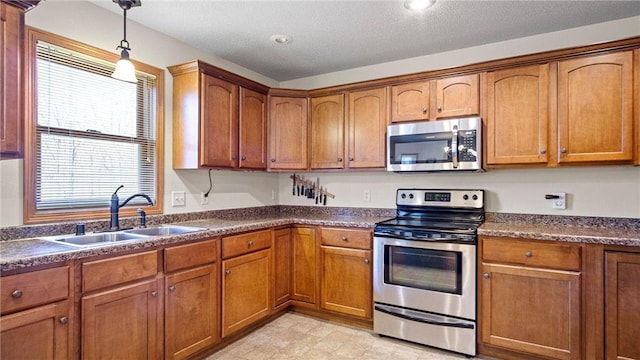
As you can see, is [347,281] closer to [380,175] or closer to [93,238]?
[380,175]

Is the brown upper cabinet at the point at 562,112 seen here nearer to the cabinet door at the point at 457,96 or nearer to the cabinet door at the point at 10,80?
the cabinet door at the point at 457,96

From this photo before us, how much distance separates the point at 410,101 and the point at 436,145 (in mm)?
466

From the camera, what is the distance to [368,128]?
3.18 meters

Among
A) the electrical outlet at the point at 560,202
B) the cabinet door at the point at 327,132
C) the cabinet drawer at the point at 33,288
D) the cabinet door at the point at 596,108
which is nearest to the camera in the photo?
the cabinet drawer at the point at 33,288

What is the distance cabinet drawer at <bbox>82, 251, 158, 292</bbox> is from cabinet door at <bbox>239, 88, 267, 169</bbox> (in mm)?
1302

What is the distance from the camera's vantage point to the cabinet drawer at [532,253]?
2.16 m

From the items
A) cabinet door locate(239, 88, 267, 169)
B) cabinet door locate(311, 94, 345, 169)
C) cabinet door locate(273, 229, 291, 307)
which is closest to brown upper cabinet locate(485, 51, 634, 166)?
cabinet door locate(311, 94, 345, 169)

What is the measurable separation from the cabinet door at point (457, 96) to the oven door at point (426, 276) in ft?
3.55

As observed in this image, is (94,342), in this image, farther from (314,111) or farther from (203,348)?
(314,111)

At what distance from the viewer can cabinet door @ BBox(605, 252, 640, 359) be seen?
6.56ft

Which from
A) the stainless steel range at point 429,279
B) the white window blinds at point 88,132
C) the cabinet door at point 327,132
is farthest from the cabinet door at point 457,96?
the white window blinds at point 88,132

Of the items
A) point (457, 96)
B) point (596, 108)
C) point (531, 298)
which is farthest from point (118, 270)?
point (596, 108)

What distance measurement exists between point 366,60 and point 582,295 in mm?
2545

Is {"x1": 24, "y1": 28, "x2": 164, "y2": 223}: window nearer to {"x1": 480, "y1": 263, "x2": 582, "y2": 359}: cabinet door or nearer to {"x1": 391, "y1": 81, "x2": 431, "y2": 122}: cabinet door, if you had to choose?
{"x1": 391, "y1": 81, "x2": 431, "y2": 122}: cabinet door
